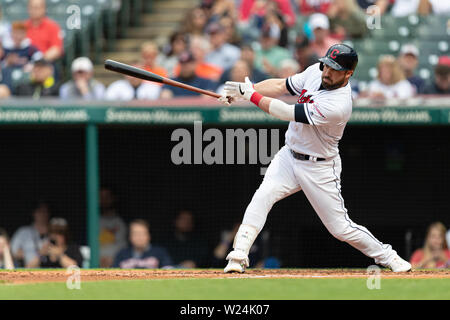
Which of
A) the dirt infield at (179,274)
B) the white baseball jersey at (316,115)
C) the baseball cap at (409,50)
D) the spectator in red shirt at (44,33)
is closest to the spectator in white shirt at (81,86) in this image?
the spectator in red shirt at (44,33)

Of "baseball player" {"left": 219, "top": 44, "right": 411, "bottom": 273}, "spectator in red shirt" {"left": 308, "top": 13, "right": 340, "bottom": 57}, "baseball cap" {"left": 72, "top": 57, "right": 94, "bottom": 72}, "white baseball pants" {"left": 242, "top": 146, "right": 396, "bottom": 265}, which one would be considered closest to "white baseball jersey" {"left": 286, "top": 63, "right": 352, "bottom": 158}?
"baseball player" {"left": 219, "top": 44, "right": 411, "bottom": 273}

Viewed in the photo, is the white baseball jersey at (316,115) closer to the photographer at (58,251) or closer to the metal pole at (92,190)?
the metal pole at (92,190)

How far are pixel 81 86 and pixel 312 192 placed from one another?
162 inches

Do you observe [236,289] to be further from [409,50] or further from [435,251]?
[409,50]

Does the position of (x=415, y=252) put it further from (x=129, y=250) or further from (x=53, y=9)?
(x=53, y=9)

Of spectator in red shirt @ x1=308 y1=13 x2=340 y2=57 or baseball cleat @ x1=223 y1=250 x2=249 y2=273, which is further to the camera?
spectator in red shirt @ x1=308 y1=13 x2=340 y2=57

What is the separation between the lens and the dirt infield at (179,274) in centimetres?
638

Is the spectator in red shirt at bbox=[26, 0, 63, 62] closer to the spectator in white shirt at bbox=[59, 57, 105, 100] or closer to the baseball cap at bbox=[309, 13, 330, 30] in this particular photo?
the spectator in white shirt at bbox=[59, 57, 105, 100]

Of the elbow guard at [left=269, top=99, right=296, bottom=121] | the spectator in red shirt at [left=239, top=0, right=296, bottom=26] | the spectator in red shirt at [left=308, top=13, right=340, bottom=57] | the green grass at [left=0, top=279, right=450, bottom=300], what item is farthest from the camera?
the spectator in red shirt at [left=239, top=0, right=296, bottom=26]

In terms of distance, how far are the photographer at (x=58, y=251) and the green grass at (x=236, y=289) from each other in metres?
2.84

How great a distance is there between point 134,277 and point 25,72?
4.50 meters

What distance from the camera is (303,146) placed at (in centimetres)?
631

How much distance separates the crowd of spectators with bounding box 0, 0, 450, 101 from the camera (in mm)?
9547

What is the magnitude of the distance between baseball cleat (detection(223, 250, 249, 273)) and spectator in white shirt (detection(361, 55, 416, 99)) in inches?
139
